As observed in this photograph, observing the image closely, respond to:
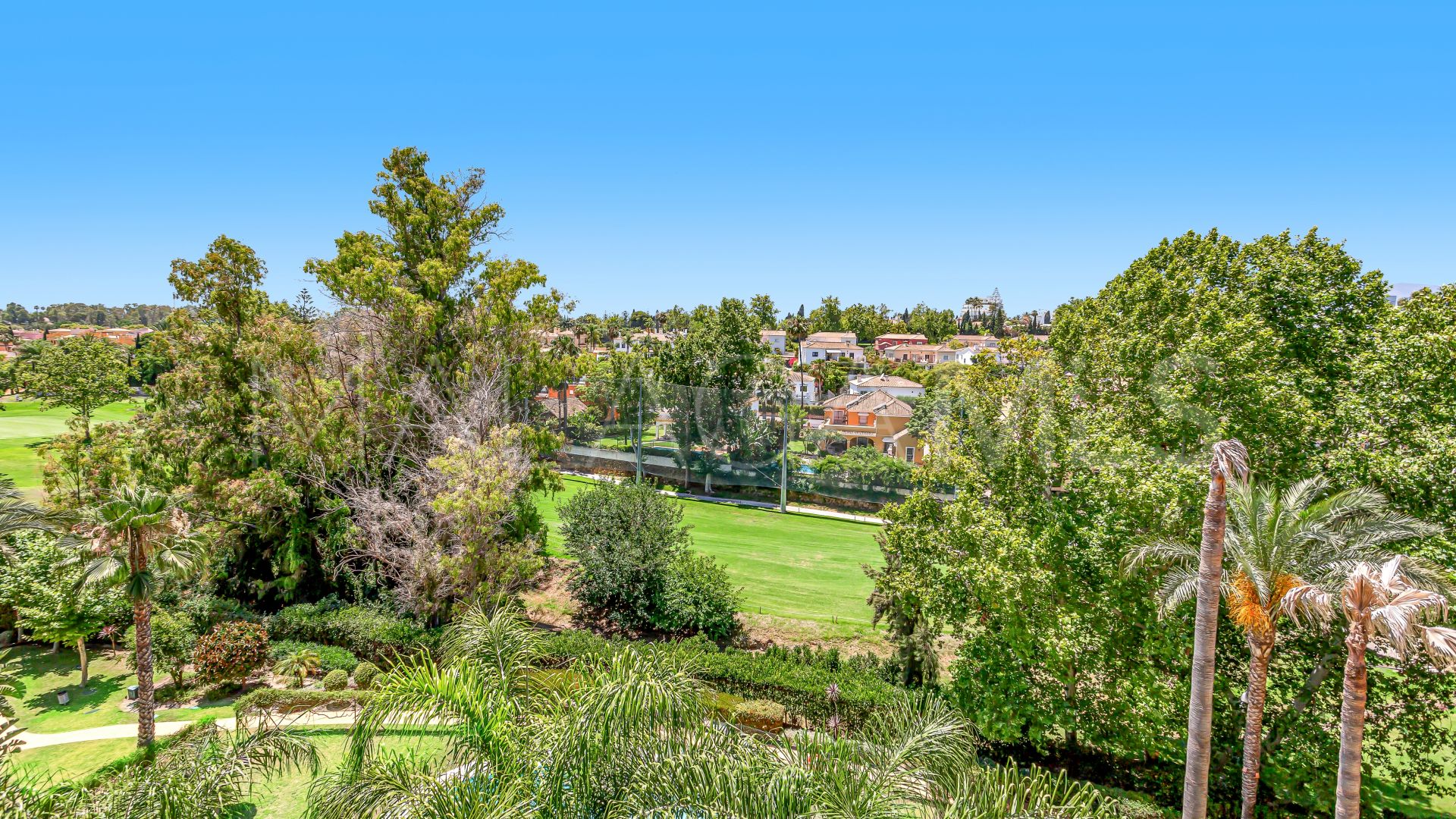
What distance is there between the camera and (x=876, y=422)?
47781 millimetres

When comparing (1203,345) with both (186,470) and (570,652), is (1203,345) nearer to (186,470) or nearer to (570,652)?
(570,652)

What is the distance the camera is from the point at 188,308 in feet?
65.7

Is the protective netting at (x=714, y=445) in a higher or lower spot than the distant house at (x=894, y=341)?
lower

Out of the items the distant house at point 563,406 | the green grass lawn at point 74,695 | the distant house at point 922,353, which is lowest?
the green grass lawn at point 74,695

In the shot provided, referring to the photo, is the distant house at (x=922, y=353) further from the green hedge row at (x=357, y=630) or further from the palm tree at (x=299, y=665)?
the palm tree at (x=299, y=665)

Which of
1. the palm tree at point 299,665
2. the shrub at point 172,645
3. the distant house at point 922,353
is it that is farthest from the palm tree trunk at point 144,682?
the distant house at point 922,353

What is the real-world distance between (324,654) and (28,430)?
50822 mm

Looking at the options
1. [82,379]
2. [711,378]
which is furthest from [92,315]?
[711,378]

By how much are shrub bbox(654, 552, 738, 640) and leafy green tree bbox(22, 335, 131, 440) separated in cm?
3469

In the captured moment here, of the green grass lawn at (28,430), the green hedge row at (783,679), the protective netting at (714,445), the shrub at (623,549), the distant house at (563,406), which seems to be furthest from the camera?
the distant house at (563,406)

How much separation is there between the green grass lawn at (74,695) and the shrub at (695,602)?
31.6 ft

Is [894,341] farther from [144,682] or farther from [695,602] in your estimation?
[144,682]

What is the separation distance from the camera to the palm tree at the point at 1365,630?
588 cm

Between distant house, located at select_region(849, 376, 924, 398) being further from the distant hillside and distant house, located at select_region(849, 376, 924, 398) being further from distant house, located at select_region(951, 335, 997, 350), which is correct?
the distant hillside
